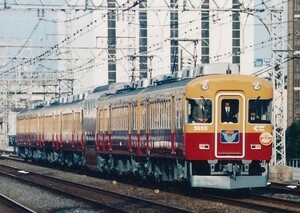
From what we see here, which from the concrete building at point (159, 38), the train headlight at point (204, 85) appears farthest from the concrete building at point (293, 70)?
the train headlight at point (204, 85)

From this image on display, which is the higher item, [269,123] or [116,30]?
[116,30]

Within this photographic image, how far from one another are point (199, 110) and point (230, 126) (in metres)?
0.88

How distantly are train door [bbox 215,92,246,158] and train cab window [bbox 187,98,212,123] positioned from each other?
8.7 inches

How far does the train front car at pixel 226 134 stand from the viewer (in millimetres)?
22078

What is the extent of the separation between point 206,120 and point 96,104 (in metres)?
12.6

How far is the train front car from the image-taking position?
22078 mm

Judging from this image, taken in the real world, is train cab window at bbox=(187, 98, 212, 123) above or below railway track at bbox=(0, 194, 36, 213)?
above

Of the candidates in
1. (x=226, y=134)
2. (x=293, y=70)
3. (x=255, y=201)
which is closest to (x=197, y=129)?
(x=226, y=134)

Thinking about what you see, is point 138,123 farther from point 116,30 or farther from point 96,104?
point 116,30

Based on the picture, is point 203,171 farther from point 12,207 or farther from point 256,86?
point 12,207

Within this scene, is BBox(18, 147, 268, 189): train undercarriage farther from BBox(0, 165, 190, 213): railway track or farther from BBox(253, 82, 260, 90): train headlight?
BBox(253, 82, 260, 90): train headlight

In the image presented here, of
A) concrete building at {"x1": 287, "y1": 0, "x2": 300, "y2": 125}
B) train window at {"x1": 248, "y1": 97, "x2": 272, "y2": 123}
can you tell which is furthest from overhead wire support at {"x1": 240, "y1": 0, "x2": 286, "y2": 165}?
concrete building at {"x1": 287, "y1": 0, "x2": 300, "y2": 125}

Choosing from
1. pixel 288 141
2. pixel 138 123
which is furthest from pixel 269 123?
pixel 288 141

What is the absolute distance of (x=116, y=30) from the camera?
86438 millimetres
